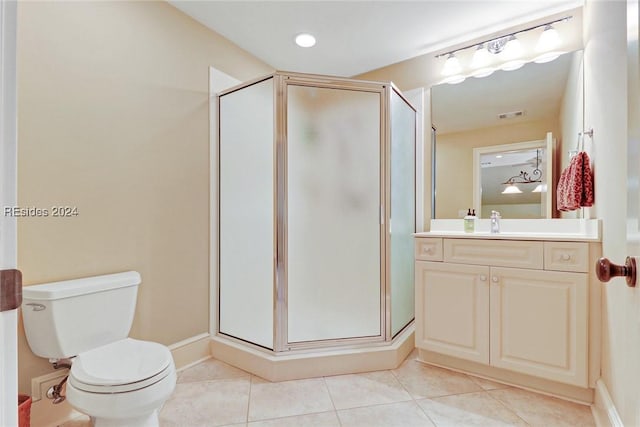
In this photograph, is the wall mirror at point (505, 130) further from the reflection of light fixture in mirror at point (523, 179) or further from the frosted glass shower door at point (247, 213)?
the frosted glass shower door at point (247, 213)

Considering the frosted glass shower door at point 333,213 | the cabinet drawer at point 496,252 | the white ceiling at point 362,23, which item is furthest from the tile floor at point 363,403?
the white ceiling at point 362,23

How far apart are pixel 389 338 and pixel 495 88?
1.99 m

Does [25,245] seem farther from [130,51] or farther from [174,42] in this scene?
[174,42]

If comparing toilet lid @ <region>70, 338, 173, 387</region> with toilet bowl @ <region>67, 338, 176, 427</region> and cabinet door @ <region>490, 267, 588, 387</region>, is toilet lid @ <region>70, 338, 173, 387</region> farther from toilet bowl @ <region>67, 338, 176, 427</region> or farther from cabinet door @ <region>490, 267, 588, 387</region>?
cabinet door @ <region>490, 267, 588, 387</region>

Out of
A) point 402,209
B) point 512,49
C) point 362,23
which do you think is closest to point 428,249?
point 402,209

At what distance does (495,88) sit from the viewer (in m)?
2.44

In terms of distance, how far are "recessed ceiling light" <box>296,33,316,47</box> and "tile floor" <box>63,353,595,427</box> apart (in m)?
2.48

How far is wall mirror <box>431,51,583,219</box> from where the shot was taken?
2.23 m

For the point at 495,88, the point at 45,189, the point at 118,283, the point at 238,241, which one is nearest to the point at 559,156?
the point at 495,88

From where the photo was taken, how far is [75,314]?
1515 mm

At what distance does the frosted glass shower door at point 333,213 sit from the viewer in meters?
Answer: 2.16

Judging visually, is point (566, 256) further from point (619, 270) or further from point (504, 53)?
point (504, 53)

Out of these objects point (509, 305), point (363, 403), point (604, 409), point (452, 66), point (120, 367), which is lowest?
point (363, 403)

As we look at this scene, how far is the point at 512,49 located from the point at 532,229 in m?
1.30
